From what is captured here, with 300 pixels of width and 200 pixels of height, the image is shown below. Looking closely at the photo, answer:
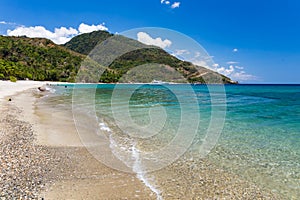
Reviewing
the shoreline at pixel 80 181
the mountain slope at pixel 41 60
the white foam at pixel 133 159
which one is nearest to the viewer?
the shoreline at pixel 80 181

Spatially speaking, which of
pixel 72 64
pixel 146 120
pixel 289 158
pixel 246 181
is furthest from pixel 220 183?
pixel 72 64

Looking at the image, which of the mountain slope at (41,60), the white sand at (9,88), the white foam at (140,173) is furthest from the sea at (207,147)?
the mountain slope at (41,60)

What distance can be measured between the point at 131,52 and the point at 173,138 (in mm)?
5108

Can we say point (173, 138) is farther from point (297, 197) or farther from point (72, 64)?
point (72, 64)

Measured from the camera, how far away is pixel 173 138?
37.9ft

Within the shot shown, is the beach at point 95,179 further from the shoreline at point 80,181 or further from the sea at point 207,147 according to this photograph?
the sea at point 207,147

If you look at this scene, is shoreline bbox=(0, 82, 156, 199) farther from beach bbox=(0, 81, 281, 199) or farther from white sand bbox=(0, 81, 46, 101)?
white sand bbox=(0, 81, 46, 101)

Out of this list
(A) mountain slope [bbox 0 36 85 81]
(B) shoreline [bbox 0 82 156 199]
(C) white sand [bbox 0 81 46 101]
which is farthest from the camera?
(A) mountain slope [bbox 0 36 85 81]

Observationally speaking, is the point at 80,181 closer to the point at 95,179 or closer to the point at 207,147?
the point at 95,179

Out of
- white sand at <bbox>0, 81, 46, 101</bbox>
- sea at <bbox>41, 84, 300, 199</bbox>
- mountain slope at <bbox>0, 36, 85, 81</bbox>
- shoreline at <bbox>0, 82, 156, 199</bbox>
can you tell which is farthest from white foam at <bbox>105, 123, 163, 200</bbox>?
mountain slope at <bbox>0, 36, 85, 81</bbox>

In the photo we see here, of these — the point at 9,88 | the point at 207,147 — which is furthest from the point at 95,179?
the point at 9,88

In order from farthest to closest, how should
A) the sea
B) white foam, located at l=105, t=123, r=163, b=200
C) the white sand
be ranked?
the white sand < the sea < white foam, located at l=105, t=123, r=163, b=200

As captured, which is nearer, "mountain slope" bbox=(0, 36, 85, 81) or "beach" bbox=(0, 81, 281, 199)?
"beach" bbox=(0, 81, 281, 199)

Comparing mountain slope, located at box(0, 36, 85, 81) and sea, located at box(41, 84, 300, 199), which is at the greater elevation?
mountain slope, located at box(0, 36, 85, 81)
